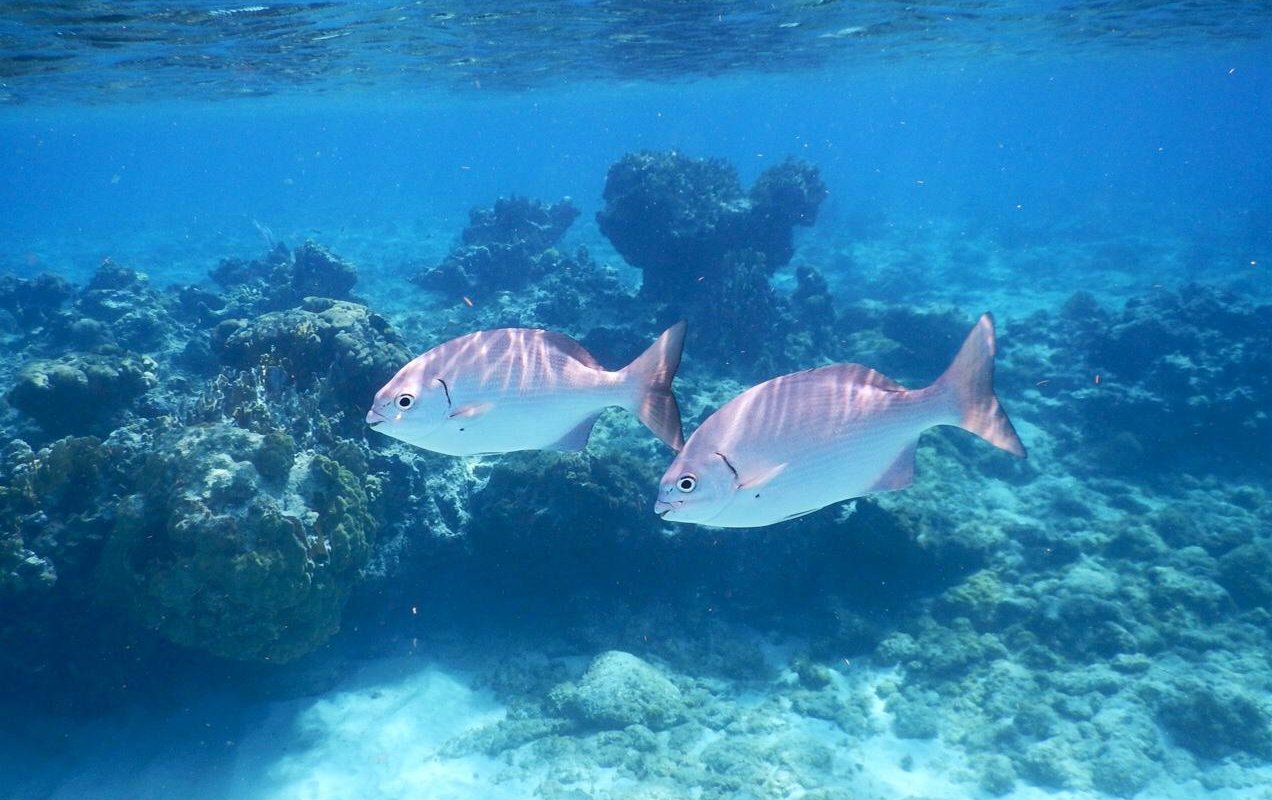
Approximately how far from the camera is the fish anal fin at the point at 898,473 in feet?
9.93

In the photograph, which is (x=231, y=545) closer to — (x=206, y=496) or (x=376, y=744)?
(x=206, y=496)

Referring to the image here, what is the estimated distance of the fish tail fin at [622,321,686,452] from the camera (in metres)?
3.08

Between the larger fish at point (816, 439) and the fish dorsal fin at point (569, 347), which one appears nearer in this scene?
the larger fish at point (816, 439)

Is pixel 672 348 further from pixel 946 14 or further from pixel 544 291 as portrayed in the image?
pixel 946 14

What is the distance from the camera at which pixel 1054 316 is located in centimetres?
2014

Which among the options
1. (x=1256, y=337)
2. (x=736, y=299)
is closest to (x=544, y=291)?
(x=736, y=299)

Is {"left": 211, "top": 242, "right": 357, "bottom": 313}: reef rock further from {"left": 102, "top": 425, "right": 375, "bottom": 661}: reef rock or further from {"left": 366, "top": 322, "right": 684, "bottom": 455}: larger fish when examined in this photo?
{"left": 366, "top": 322, "right": 684, "bottom": 455}: larger fish

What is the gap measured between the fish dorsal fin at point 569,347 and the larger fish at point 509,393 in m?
0.01

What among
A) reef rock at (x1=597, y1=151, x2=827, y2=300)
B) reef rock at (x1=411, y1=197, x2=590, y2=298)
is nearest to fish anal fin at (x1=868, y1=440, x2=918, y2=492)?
reef rock at (x1=597, y1=151, x2=827, y2=300)

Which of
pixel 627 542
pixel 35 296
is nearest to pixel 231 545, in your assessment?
pixel 627 542

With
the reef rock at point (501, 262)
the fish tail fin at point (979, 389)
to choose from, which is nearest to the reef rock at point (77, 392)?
the fish tail fin at point (979, 389)

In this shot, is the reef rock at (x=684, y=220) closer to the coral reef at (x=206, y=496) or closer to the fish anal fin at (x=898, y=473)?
the coral reef at (x=206, y=496)

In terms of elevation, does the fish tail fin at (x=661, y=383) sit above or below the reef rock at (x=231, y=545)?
above

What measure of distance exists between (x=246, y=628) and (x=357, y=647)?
252 cm
